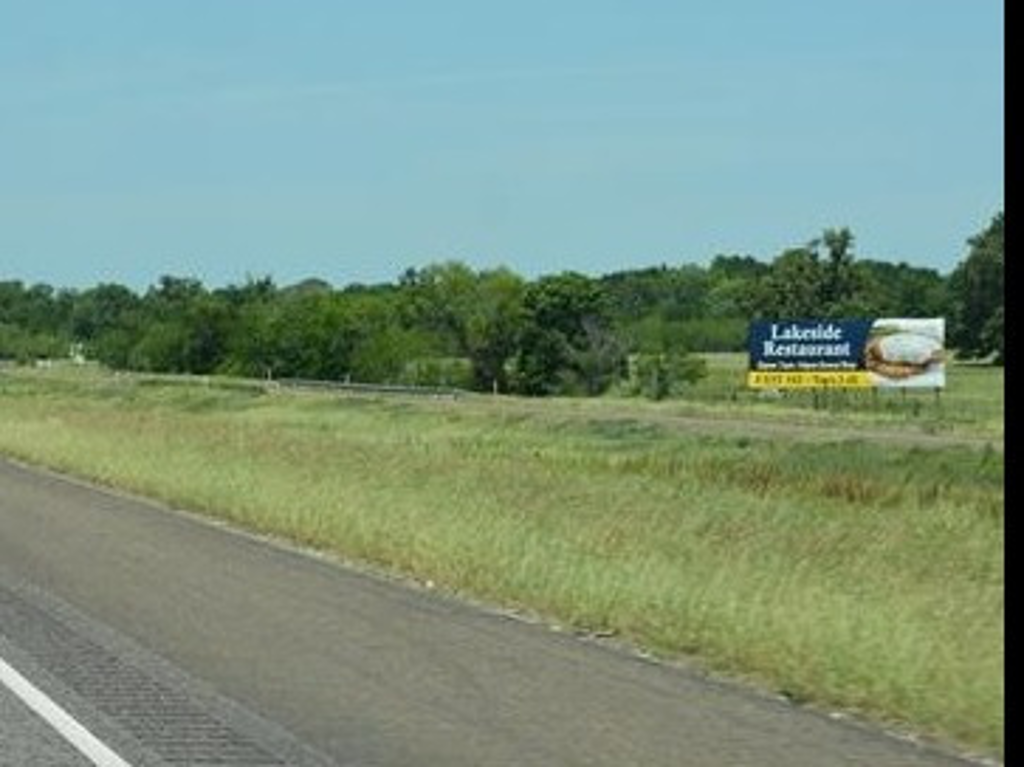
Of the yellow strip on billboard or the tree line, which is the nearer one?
the yellow strip on billboard

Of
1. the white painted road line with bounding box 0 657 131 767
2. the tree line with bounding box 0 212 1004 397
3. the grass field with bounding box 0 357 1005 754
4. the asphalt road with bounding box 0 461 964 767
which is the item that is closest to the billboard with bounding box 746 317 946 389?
the tree line with bounding box 0 212 1004 397

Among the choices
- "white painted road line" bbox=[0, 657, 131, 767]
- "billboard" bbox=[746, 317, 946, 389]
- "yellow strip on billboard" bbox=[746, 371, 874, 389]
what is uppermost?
"billboard" bbox=[746, 317, 946, 389]

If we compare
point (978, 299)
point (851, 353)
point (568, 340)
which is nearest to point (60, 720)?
point (851, 353)

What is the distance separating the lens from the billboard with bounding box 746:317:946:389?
94.6 metres

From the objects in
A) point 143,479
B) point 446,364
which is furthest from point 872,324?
point 143,479

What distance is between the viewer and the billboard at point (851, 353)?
94.6 m

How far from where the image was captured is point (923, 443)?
192 ft

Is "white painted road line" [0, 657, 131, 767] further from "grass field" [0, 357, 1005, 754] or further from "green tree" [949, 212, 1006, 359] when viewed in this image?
"green tree" [949, 212, 1006, 359]

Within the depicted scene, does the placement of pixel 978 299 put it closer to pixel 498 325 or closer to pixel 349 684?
pixel 498 325

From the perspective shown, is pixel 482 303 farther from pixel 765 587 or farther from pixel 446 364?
pixel 765 587

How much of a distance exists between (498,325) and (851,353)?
129ft

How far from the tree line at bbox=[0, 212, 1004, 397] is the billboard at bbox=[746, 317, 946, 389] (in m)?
21.2

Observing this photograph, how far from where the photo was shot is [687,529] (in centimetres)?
2080

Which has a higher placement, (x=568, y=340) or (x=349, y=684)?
(x=568, y=340)
